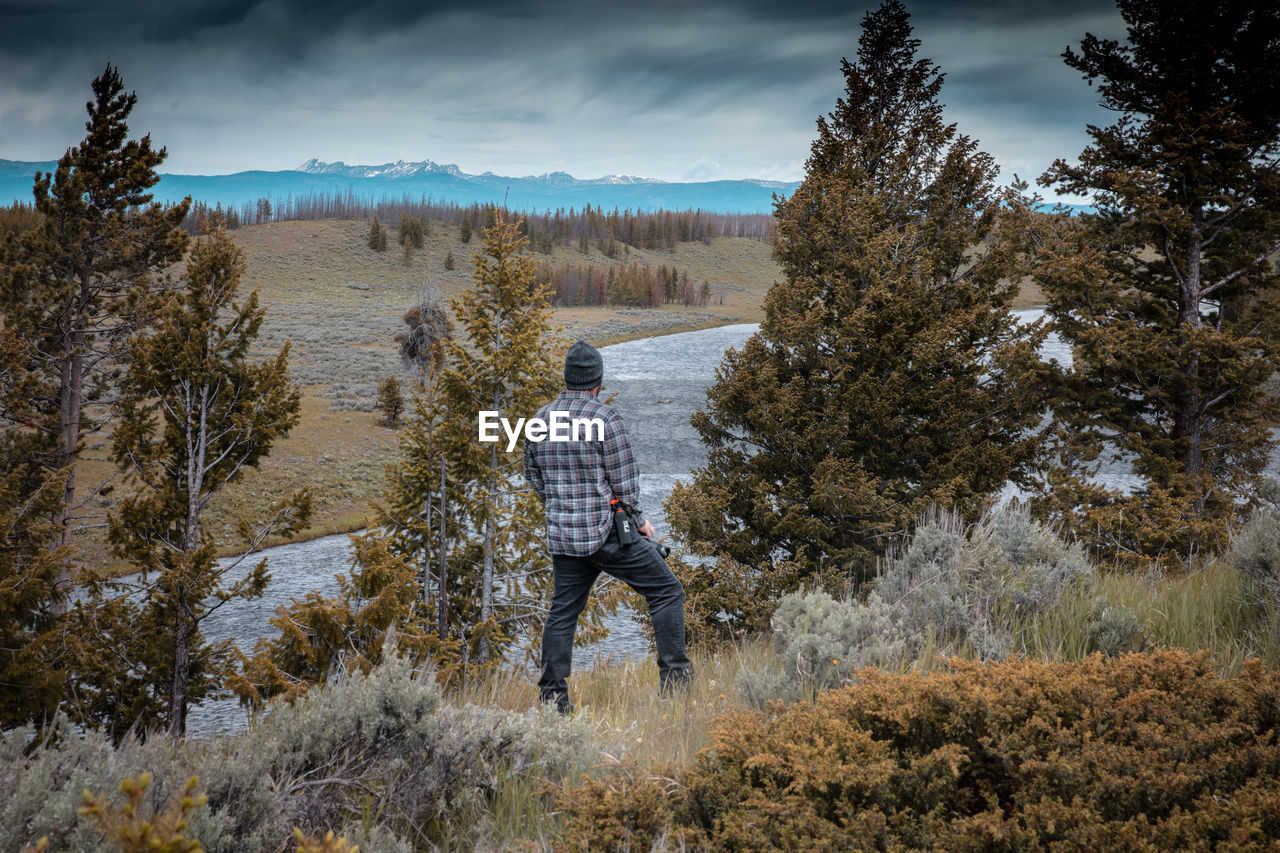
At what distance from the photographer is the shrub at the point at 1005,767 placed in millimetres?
2074

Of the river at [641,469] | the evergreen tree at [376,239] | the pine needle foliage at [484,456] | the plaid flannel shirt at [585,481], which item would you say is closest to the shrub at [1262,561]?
the plaid flannel shirt at [585,481]

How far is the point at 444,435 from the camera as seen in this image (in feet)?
33.6

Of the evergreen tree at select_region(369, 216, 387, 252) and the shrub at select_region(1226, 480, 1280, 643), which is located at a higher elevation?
the evergreen tree at select_region(369, 216, 387, 252)

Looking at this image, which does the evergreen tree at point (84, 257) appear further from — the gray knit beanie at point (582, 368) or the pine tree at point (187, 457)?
the gray knit beanie at point (582, 368)

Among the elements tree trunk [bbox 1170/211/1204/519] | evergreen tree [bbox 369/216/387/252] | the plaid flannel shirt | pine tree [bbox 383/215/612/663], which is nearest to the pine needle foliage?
pine tree [bbox 383/215/612/663]

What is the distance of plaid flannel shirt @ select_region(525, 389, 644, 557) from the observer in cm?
470

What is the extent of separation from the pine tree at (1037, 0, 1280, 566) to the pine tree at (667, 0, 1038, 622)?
121cm

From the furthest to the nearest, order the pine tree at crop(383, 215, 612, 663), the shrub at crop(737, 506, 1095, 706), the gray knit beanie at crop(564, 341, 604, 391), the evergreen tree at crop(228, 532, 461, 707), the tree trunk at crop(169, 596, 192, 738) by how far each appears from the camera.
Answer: the pine tree at crop(383, 215, 612, 663) → the tree trunk at crop(169, 596, 192, 738) → the evergreen tree at crop(228, 532, 461, 707) → the gray knit beanie at crop(564, 341, 604, 391) → the shrub at crop(737, 506, 1095, 706)

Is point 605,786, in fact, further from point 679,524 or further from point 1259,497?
point 1259,497

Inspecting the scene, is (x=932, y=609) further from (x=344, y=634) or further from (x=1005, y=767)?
(x=344, y=634)

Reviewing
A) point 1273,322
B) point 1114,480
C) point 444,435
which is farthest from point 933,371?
point 1114,480

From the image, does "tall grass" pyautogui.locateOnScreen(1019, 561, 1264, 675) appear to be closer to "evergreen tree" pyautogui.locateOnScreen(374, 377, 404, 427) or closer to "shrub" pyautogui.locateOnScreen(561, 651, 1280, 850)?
"shrub" pyautogui.locateOnScreen(561, 651, 1280, 850)

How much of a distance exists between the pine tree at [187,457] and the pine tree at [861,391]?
6108mm

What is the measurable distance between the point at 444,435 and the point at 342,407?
95.0 feet
